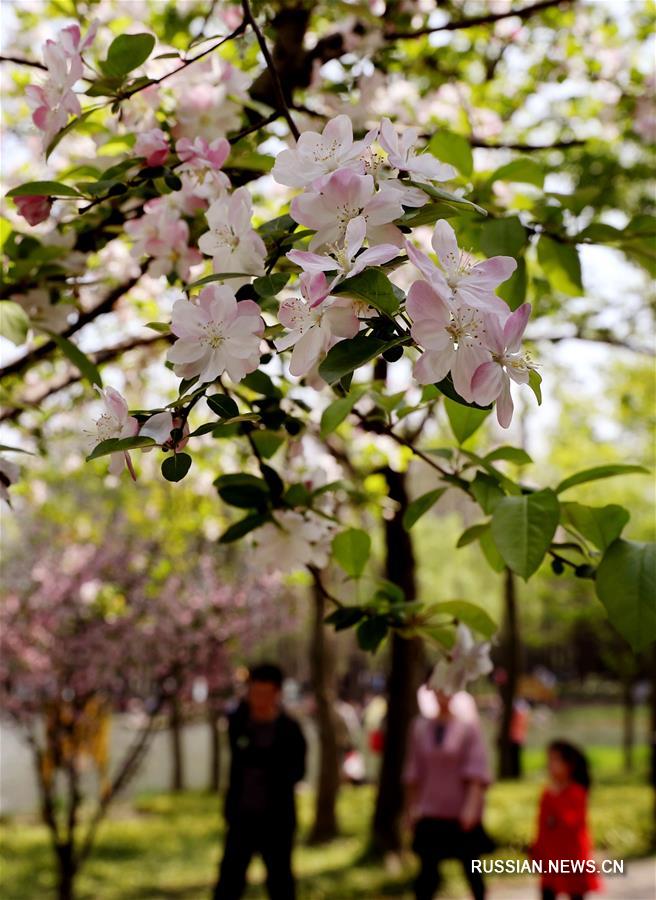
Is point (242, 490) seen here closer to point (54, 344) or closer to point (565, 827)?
point (54, 344)

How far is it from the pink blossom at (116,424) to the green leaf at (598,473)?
55cm

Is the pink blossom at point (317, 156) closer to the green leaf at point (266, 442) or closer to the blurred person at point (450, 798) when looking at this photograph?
the green leaf at point (266, 442)

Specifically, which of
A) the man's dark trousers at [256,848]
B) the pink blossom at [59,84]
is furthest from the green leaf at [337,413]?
the man's dark trousers at [256,848]

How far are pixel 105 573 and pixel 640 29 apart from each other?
582cm

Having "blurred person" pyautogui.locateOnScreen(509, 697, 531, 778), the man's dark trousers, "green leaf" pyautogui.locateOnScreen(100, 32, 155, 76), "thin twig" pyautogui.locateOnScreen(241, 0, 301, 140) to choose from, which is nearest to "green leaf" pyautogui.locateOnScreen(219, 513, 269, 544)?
"thin twig" pyautogui.locateOnScreen(241, 0, 301, 140)

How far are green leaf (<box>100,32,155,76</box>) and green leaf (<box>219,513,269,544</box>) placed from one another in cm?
69

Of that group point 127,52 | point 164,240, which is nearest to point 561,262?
point 164,240

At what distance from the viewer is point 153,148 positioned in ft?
4.38

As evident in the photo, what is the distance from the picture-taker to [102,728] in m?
9.75

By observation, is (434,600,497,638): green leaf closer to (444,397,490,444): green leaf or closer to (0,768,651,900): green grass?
(444,397,490,444): green leaf

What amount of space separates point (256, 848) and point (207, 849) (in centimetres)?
472

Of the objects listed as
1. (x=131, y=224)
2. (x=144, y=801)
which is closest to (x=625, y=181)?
(x=131, y=224)

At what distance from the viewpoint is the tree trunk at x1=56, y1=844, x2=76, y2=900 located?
21.3ft

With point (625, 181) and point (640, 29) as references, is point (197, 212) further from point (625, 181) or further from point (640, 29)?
point (625, 181)
